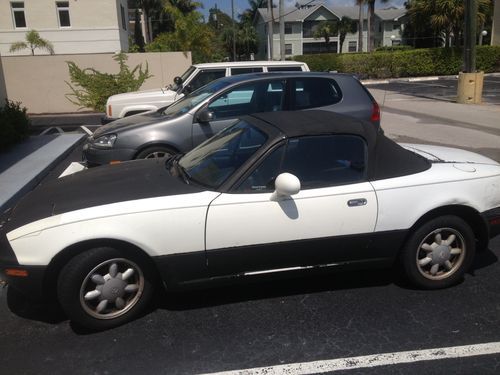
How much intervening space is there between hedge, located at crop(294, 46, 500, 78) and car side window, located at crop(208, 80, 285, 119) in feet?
91.4

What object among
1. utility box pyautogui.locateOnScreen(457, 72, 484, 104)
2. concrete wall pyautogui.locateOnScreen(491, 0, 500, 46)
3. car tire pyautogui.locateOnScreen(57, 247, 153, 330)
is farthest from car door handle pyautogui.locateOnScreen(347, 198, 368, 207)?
concrete wall pyautogui.locateOnScreen(491, 0, 500, 46)

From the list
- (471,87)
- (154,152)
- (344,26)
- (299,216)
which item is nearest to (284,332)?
(299,216)

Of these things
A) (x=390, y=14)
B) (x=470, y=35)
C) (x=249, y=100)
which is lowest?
(x=249, y=100)

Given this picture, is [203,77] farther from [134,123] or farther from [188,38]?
[188,38]

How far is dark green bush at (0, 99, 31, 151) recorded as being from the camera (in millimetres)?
9101

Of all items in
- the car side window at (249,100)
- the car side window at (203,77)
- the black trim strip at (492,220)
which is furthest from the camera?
the car side window at (203,77)

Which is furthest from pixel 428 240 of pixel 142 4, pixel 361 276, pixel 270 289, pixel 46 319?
pixel 142 4

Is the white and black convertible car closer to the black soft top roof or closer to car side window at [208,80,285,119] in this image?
the black soft top roof

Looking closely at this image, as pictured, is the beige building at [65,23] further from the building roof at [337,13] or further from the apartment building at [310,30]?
the building roof at [337,13]

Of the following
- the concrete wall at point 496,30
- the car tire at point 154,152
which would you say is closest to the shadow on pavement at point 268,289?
the car tire at point 154,152

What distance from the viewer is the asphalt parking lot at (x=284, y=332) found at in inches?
121

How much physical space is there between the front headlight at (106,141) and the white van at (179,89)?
283cm

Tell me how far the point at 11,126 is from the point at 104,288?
728cm

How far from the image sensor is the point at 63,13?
27938 millimetres
